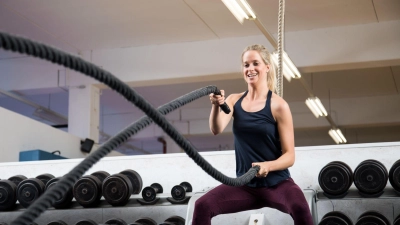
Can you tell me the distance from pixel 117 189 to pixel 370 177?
6.06ft

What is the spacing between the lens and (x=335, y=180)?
158 inches

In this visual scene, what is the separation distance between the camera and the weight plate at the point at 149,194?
4398mm

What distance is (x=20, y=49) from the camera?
1056 millimetres

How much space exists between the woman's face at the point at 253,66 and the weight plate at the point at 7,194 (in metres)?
2.61

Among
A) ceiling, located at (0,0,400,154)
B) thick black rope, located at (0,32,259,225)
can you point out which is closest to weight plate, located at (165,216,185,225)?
thick black rope, located at (0,32,259,225)

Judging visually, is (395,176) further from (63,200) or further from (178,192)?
(63,200)

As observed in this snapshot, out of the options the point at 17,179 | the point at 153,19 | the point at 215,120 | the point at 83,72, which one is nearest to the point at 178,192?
the point at 17,179

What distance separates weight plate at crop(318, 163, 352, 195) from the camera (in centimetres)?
402

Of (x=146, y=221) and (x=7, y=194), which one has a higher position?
(x=7, y=194)

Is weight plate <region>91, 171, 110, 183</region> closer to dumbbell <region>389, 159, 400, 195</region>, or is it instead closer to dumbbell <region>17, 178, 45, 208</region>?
dumbbell <region>17, 178, 45, 208</region>

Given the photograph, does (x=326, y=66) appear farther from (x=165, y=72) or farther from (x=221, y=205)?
(x=221, y=205)

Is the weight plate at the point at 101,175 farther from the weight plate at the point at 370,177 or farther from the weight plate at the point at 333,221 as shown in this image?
the weight plate at the point at 370,177

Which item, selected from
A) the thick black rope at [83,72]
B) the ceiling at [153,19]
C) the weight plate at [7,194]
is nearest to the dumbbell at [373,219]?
the thick black rope at [83,72]

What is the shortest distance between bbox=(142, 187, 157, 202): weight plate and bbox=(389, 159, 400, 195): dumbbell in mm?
1725
